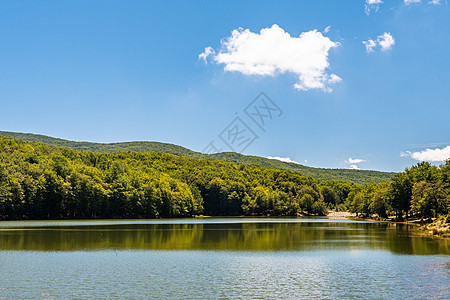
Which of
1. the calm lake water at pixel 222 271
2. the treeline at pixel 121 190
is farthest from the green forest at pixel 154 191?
the calm lake water at pixel 222 271

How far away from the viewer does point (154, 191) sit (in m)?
133

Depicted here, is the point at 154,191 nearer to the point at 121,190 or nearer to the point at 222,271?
the point at 121,190

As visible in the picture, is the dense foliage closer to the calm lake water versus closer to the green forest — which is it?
the green forest

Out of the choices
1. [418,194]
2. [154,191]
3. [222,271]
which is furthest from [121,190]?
[222,271]

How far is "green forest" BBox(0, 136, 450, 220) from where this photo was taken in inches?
3708

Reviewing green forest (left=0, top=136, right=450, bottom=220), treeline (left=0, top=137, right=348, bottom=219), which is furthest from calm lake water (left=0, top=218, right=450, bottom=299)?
treeline (left=0, top=137, right=348, bottom=219)

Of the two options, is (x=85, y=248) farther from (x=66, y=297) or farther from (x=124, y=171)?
(x=124, y=171)

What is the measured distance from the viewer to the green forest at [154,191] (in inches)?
3708

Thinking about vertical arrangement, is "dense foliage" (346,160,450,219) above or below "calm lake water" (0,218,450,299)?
above

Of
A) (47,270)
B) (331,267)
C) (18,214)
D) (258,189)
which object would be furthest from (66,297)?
(258,189)

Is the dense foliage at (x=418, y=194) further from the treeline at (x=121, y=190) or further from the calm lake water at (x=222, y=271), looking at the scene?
the treeline at (x=121, y=190)

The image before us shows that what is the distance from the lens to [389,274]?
93.1ft

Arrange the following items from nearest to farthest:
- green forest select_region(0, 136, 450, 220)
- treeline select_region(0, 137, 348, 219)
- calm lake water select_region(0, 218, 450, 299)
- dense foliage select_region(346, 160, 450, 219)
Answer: calm lake water select_region(0, 218, 450, 299), dense foliage select_region(346, 160, 450, 219), green forest select_region(0, 136, 450, 220), treeline select_region(0, 137, 348, 219)

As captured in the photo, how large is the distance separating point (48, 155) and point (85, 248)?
101 metres
